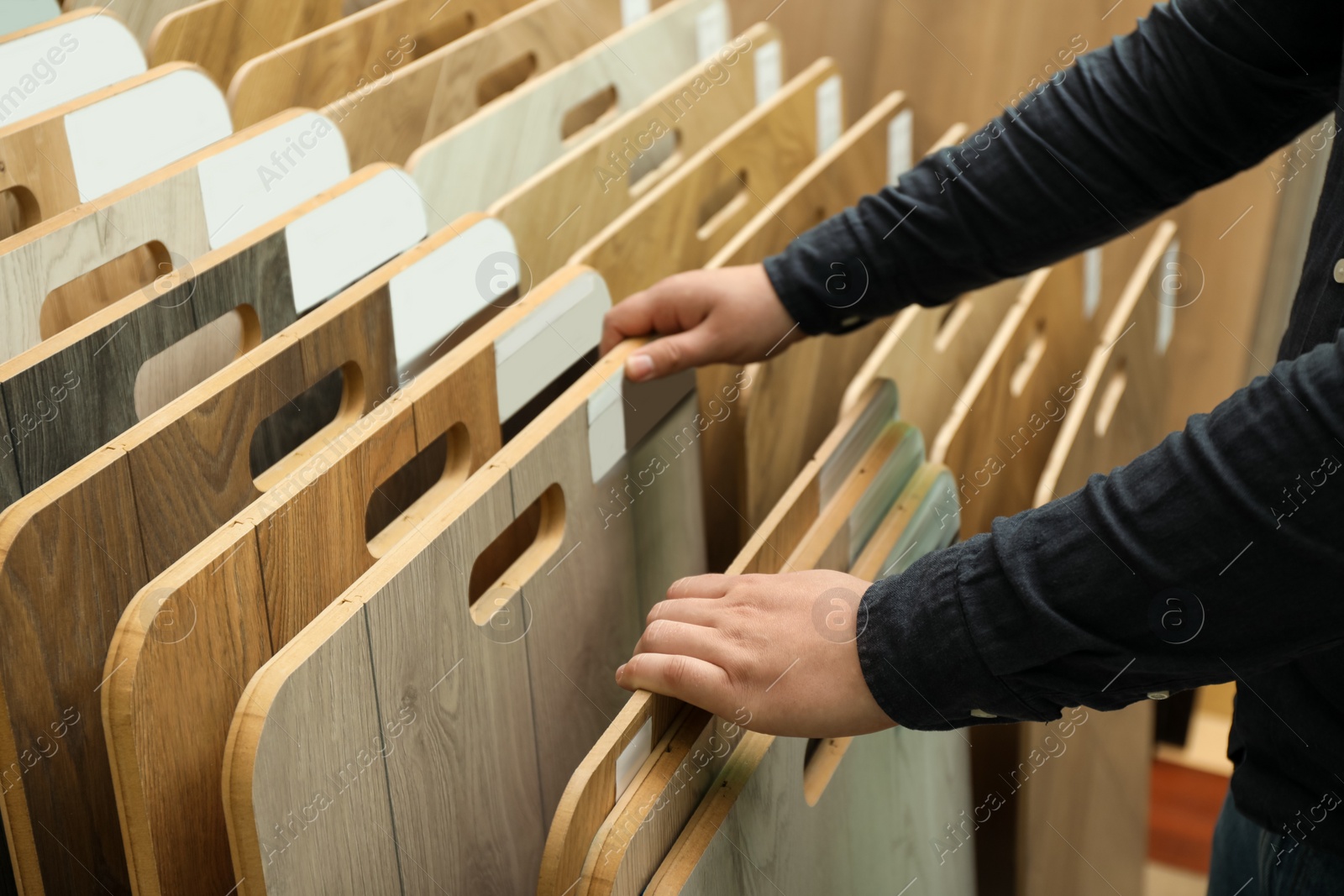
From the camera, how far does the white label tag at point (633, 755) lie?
63 cm

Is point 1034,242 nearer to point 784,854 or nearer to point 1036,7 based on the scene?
point 784,854

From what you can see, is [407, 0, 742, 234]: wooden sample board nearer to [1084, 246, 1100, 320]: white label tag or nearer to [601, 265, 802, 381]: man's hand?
[601, 265, 802, 381]: man's hand

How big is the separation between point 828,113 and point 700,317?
0.45 m

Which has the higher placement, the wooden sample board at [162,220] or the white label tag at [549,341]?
the wooden sample board at [162,220]

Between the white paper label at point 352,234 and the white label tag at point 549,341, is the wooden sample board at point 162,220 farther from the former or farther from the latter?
the white label tag at point 549,341

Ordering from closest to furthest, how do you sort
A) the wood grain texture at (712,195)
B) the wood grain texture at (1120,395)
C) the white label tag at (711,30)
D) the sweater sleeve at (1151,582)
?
the sweater sleeve at (1151,582) < the wood grain texture at (712,195) < the wood grain texture at (1120,395) < the white label tag at (711,30)

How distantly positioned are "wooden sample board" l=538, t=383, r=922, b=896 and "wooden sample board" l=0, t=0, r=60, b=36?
2.09ft

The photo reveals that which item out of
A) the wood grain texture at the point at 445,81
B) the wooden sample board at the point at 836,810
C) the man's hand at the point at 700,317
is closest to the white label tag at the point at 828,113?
the wood grain texture at the point at 445,81

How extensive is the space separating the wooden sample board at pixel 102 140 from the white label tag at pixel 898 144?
0.68m

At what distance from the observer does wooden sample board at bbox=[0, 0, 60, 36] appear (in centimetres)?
84

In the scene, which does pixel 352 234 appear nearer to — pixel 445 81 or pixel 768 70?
pixel 445 81

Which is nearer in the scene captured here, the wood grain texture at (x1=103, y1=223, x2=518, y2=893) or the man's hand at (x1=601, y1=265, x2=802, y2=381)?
the wood grain texture at (x1=103, y1=223, x2=518, y2=893)

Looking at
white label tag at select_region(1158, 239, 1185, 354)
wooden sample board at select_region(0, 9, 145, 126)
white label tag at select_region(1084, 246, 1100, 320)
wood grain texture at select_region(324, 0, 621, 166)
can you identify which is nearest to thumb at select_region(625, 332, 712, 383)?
wood grain texture at select_region(324, 0, 621, 166)

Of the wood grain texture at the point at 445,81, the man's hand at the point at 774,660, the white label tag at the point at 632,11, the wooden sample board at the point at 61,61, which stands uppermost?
the wooden sample board at the point at 61,61
